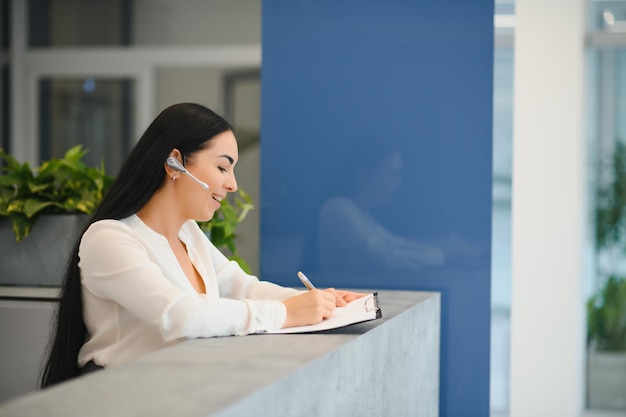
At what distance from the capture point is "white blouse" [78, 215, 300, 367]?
1913 mm

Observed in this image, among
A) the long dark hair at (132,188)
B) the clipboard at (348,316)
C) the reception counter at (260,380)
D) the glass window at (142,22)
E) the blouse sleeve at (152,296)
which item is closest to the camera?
the reception counter at (260,380)

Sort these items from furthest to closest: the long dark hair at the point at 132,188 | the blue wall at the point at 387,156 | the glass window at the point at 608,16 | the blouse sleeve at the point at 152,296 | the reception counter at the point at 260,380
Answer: the glass window at the point at 608,16 < the blue wall at the point at 387,156 < the long dark hair at the point at 132,188 < the blouse sleeve at the point at 152,296 < the reception counter at the point at 260,380

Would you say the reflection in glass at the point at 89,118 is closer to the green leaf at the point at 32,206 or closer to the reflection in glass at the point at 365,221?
the green leaf at the point at 32,206

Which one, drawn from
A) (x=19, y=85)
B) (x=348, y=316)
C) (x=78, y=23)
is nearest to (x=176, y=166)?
(x=348, y=316)

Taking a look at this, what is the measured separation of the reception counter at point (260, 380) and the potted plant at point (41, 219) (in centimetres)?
136

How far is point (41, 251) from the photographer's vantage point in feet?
10.9

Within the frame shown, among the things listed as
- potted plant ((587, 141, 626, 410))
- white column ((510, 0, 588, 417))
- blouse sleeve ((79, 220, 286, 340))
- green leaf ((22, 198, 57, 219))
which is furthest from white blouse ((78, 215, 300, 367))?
potted plant ((587, 141, 626, 410))

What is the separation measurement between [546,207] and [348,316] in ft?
11.0

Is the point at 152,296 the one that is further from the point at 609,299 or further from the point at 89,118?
the point at 89,118

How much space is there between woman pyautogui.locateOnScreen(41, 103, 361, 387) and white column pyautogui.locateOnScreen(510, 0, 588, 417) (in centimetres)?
286

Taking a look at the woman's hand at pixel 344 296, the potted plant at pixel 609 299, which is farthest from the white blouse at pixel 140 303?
the potted plant at pixel 609 299

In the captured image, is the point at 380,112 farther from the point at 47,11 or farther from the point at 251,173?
the point at 47,11

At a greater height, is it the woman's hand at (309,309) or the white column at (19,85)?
the white column at (19,85)

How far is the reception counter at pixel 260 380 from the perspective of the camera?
1.20m
